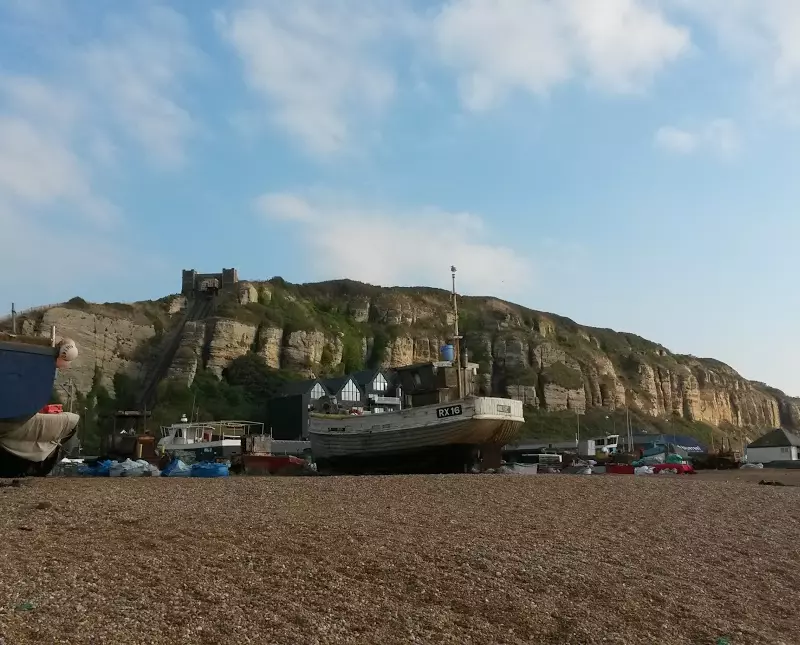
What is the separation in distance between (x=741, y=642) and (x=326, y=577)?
12.9 feet

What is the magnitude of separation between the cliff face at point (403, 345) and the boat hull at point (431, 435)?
5523cm

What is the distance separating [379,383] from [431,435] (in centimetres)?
4928

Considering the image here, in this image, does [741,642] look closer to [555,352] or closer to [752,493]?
[752,493]

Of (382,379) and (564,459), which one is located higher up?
(382,379)

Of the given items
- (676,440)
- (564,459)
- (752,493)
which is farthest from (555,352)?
(752,493)

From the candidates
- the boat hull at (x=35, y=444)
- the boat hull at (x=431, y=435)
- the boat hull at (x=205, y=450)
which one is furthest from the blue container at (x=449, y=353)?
the boat hull at (x=35, y=444)

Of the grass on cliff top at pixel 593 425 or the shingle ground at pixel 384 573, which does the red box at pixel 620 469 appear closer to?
the shingle ground at pixel 384 573

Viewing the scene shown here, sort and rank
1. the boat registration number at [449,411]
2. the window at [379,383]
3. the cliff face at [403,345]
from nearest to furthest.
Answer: the boat registration number at [449,411]
the window at [379,383]
the cliff face at [403,345]

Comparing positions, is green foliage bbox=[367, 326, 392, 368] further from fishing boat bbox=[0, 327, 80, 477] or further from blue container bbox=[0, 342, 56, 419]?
blue container bbox=[0, 342, 56, 419]

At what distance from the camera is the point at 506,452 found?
233 feet

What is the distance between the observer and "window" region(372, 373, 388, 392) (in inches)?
3139

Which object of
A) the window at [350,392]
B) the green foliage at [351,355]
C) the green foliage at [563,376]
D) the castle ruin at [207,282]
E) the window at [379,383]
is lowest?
the window at [350,392]

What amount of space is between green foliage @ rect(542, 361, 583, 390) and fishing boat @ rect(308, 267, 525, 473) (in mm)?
70003

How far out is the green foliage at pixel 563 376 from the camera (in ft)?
340
